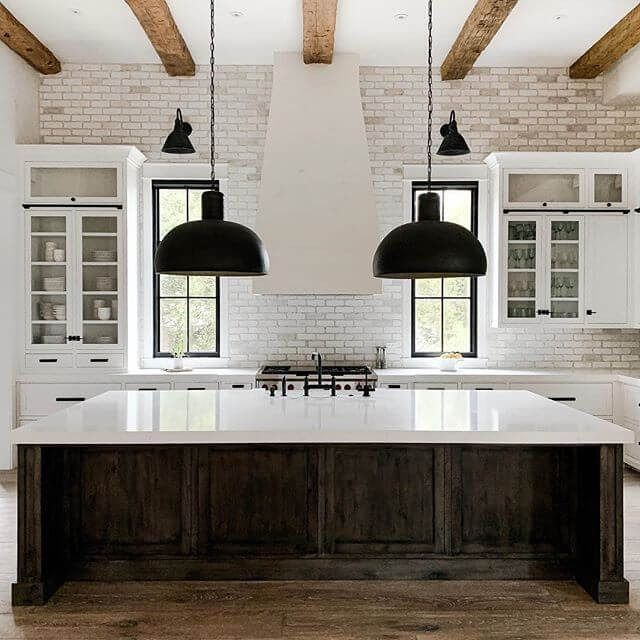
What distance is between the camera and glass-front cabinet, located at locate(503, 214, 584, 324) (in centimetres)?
661

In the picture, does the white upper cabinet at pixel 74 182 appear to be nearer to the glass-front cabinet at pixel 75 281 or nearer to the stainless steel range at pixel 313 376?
the glass-front cabinet at pixel 75 281

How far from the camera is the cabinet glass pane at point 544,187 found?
6.63 m

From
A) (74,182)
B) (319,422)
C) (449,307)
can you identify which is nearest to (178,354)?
(74,182)

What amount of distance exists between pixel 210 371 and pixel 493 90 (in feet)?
12.4

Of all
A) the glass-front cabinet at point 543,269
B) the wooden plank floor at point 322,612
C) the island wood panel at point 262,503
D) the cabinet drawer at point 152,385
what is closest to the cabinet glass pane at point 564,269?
the glass-front cabinet at point 543,269

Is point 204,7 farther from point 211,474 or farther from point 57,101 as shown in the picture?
point 211,474

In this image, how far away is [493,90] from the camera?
7.01 metres

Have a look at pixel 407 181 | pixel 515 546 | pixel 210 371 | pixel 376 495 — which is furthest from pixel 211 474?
pixel 407 181

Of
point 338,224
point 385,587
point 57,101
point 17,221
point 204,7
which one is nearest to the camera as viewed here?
point 385,587

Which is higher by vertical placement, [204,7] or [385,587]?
[204,7]

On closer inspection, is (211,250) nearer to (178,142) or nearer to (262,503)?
(262,503)

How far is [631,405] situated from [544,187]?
2075 mm

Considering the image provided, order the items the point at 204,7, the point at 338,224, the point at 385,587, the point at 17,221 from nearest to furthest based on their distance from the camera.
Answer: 1. the point at 385,587
2. the point at 204,7
3. the point at 338,224
4. the point at 17,221

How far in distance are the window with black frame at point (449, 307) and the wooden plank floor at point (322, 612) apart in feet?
11.0
